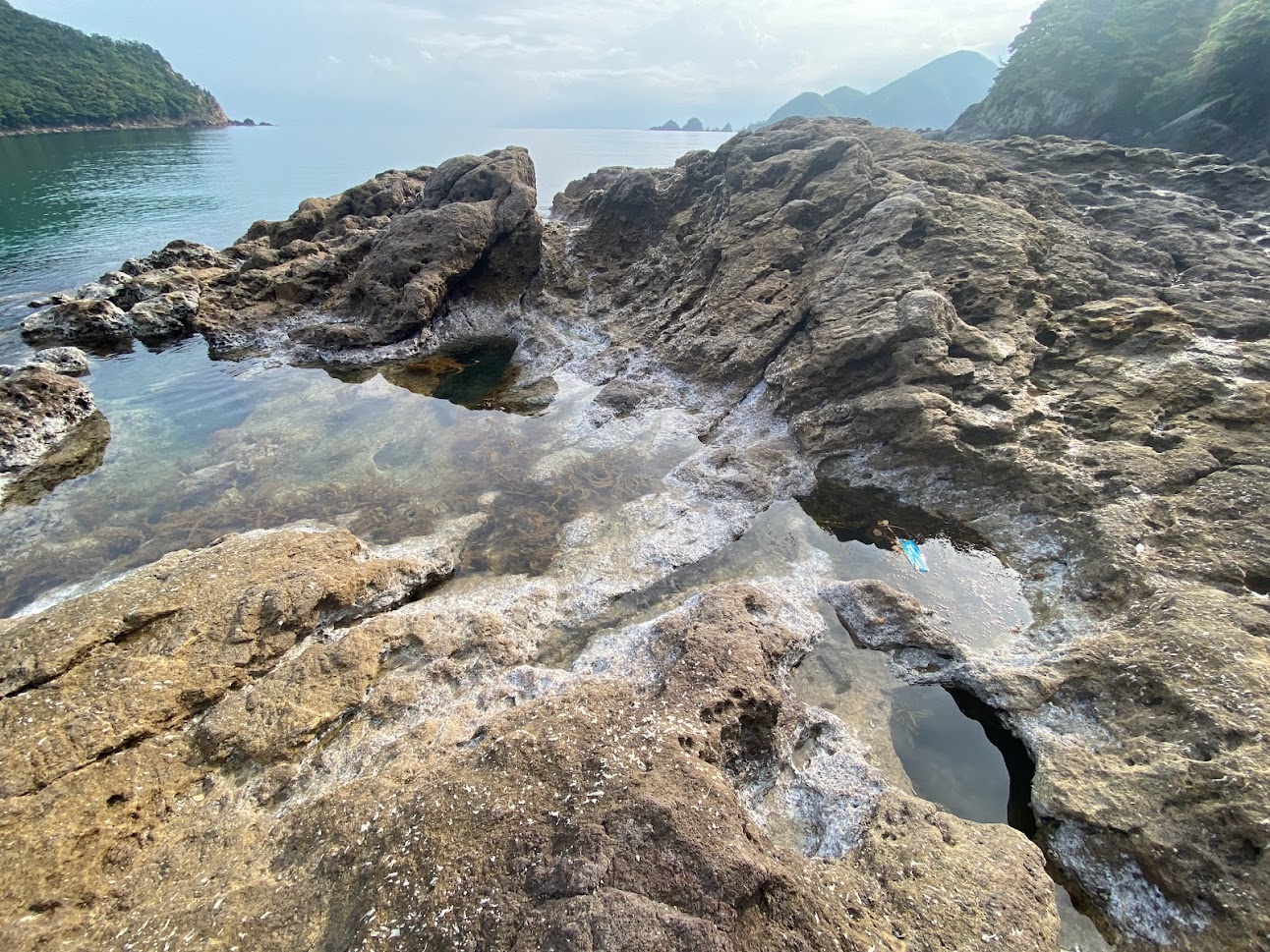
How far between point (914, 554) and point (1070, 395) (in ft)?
17.4

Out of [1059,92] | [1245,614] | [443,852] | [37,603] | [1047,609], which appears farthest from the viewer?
[1059,92]

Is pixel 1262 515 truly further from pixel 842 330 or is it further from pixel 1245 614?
pixel 842 330

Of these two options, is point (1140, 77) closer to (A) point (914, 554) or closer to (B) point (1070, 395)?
(B) point (1070, 395)

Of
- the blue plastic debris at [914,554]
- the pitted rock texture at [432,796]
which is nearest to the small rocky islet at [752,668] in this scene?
the pitted rock texture at [432,796]

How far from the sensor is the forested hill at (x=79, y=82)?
3659 inches

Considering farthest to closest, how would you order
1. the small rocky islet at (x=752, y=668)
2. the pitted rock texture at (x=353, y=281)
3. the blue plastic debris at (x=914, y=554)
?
the pitted rock texture at (x=353, y=281) < the blue plastic debris at (x=914, y=554) < the small rocky islet at (x=752, y=668)

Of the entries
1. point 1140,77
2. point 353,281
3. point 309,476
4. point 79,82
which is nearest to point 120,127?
point 79,82

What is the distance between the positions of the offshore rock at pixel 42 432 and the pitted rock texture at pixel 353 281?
17.8ft

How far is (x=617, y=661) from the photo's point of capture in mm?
7559

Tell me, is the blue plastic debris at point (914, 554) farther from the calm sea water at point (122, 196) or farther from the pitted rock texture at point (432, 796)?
the calm sea water at point (122, 196)

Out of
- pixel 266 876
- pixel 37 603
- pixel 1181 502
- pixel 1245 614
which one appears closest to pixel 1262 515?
pixel 1181 502

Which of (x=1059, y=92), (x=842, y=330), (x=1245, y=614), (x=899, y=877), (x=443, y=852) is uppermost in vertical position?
(x=1059, y=92)

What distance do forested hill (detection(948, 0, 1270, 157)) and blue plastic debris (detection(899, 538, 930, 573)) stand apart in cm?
4257

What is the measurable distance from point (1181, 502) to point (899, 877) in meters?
7.65
